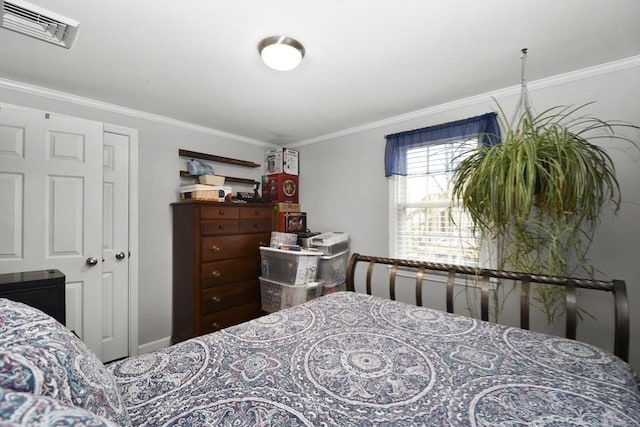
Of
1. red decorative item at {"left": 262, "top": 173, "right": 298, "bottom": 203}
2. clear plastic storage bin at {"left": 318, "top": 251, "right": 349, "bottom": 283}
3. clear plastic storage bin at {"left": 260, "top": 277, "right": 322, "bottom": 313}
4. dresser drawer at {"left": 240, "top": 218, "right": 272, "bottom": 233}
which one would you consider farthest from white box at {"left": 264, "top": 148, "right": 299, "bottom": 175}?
clear plastic storage bin at {"left": 260, "top": 277, "right": 322, "bottom": 313}

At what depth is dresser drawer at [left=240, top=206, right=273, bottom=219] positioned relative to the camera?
3174 mm

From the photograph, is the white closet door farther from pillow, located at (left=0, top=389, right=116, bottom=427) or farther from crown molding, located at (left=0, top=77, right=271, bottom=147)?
pillow, located at (left=0, top=389, right=116, bottom=427)

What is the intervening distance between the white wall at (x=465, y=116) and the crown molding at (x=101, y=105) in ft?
4.15

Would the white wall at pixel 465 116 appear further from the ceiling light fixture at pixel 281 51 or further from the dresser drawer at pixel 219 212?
the ceiling light fixture at pixel 281 51

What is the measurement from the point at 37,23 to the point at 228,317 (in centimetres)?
260

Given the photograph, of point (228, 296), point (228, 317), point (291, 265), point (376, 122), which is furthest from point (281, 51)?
point (228, 317)

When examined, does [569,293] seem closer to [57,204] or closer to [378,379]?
[378,379]

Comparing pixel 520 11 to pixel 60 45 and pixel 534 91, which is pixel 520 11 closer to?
pixel 534 91

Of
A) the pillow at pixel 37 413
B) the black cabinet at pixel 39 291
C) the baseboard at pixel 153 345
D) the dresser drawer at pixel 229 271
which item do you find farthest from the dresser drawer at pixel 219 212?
the pillow at pixel 37 413

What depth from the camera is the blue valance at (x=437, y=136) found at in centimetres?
238

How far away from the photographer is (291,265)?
114 inches

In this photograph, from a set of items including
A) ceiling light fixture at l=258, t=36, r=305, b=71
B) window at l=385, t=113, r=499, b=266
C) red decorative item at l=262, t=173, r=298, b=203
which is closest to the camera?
ceiling light fixture at l=258, t=36, r=305, b=71

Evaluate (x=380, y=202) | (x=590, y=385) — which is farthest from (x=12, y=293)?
(x=380, y=202)

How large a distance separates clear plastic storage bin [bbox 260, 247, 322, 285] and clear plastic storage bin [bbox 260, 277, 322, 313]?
0.05 m
